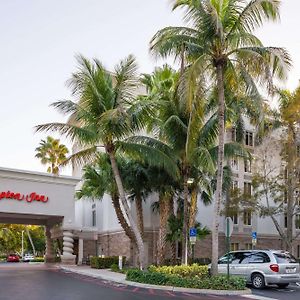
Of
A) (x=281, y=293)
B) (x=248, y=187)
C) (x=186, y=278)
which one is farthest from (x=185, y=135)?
(x=248, y=187)

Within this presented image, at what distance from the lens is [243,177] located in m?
39.8

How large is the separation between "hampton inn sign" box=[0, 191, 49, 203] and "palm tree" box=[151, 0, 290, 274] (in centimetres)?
1883

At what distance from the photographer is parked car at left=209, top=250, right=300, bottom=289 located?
18.9m

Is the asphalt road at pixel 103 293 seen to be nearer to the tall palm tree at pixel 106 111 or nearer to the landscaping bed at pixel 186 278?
the landscaping bed at pixel 186 278

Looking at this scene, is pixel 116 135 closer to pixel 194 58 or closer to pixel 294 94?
pixel 194 58

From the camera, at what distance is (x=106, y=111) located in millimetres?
20781

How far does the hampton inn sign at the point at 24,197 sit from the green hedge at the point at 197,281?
670 inches

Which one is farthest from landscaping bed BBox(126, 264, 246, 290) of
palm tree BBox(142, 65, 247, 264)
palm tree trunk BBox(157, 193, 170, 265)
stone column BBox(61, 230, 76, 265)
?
stone column BBox(61, 230, 76, 265)

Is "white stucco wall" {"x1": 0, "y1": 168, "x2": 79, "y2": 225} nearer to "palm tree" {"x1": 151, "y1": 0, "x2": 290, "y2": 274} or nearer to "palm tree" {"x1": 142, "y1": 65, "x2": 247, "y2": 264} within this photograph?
"palm tree" {"x1": 142, "y1": 65, "x2": 247, "y2": 264}

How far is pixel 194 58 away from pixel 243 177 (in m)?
22.2

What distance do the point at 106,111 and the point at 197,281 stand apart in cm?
783

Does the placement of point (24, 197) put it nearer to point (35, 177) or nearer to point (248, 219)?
point (35, 177)

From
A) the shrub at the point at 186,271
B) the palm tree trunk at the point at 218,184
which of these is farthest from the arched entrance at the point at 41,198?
the palm tree trunk at the point at 218,184

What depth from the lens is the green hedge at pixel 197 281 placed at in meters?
17.4
